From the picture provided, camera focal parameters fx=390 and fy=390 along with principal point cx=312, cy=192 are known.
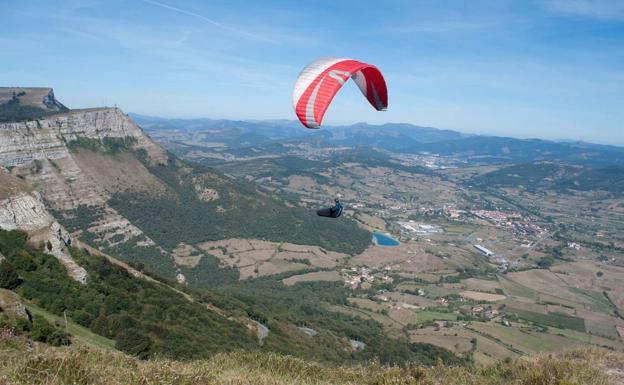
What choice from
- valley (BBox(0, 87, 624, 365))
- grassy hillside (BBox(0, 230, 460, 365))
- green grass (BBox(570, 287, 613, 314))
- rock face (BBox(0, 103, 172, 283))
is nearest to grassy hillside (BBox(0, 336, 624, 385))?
grassy hillside (BBox(0, 230, 460, 365))

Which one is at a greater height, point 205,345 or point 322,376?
point 322,376

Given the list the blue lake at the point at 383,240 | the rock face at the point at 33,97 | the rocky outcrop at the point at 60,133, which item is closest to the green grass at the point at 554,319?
the blue lake at the point at 383,240

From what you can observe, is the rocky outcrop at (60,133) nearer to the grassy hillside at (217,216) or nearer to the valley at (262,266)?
the valley at (262,266)

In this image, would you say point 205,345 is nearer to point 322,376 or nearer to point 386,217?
point 322,376

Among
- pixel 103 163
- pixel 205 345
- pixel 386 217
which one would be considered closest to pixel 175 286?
pixel 205 345

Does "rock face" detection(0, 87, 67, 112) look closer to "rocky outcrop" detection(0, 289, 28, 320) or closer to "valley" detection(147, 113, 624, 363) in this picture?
"valley" detection(147, 113, 624, 363)
